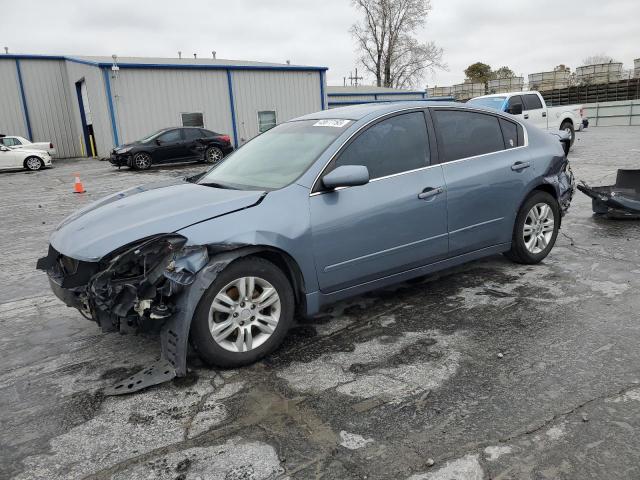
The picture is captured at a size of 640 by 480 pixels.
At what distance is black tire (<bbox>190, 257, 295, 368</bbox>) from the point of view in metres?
3.18

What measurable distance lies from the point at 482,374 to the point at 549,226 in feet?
8.63

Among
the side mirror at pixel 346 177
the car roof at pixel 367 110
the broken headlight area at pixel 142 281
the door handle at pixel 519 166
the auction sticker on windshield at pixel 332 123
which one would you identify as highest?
the car roof at pixel 367 110

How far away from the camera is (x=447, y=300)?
4465 mm

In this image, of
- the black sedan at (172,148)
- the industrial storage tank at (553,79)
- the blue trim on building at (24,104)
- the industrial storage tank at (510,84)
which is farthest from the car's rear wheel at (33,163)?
the industrial storage tank at (553,79)

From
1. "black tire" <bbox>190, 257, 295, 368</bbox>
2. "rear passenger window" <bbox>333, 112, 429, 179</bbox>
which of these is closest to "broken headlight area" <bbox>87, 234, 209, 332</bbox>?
"black tire" <bbox>190, 257, 295, 368</bbox>

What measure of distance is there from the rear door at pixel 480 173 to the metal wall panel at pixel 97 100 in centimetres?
2104

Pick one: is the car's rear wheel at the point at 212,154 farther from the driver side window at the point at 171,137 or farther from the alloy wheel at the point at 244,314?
the alloy wheel at the point at 244,314

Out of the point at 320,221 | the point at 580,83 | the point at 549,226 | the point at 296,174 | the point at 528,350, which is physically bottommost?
the point at 528,350

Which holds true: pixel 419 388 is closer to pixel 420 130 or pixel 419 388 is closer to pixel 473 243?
pixel 473 243

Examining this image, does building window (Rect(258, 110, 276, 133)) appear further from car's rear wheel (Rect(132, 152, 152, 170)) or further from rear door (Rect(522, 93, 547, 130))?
rear door (Rect(522, 93, 547, 130))

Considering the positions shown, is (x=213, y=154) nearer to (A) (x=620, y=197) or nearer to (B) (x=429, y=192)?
(A) (x=620, y=197)

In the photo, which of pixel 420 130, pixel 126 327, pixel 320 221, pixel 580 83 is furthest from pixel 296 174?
pixel 580 83

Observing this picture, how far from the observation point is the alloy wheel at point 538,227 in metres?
5.08

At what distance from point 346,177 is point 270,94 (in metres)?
23.9
